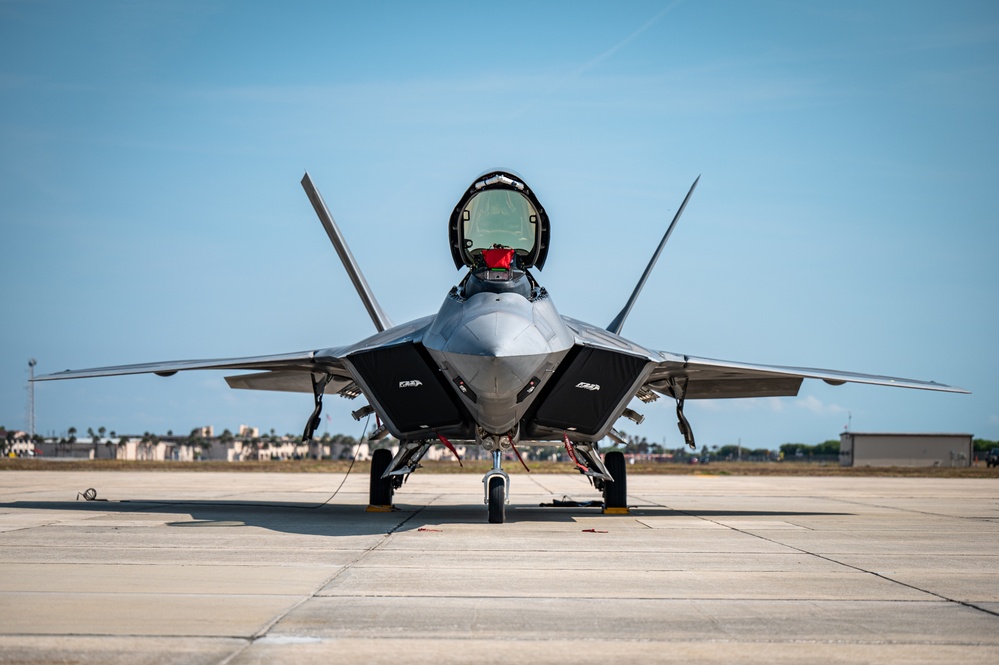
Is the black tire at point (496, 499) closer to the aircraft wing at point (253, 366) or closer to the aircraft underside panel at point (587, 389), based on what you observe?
the aircraft underside panel at point (587, 389)

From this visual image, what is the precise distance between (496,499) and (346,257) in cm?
510

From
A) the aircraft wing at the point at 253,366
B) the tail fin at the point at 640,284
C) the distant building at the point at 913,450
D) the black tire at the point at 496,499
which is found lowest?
the distant building at the point at 913,450

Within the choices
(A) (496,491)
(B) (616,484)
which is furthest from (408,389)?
(B) (616,484)

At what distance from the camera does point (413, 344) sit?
36.8 feet

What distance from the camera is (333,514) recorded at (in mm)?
13008

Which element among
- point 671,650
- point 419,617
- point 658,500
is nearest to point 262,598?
point 419,617

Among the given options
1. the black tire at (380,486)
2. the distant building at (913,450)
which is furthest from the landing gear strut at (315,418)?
the distant building at (913,450)

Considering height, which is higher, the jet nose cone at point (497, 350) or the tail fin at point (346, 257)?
the tail fin at point (346, 257)

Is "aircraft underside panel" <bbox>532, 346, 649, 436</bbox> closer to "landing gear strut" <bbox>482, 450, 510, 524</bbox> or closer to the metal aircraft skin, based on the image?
the metal aircraft skin

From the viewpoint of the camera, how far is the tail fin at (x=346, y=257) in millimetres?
14164

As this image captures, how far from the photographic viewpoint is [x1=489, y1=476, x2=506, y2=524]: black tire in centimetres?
1112

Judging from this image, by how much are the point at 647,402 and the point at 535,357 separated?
6.18 meters

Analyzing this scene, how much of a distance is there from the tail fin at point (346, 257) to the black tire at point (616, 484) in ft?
12.9

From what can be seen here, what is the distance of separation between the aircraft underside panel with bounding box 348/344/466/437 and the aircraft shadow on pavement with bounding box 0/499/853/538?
3.97 feet
